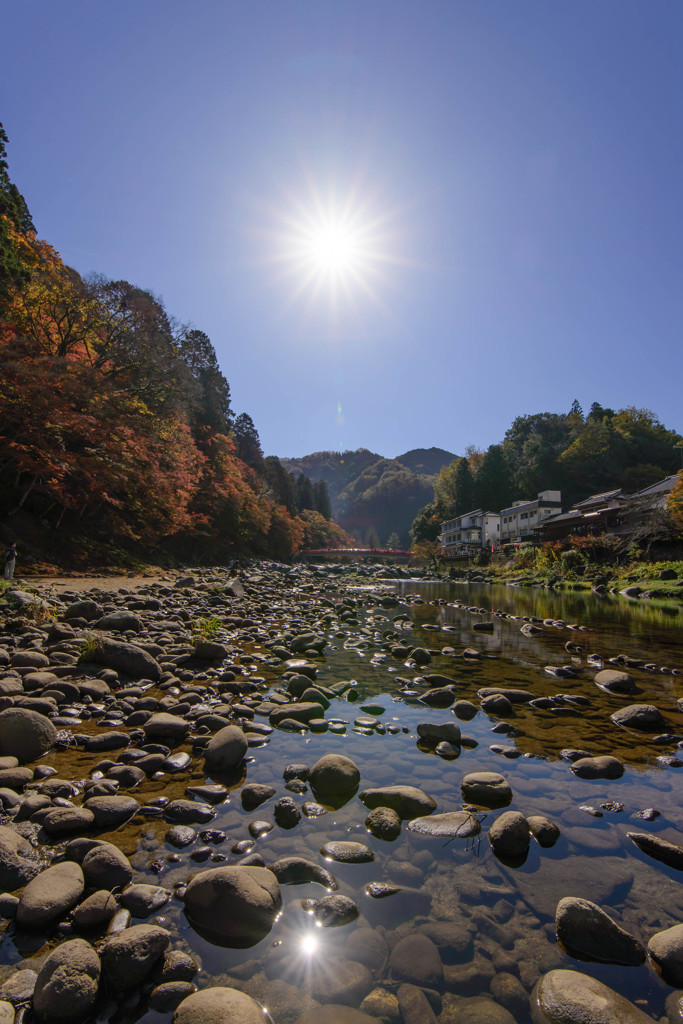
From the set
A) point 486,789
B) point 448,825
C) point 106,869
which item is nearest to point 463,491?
point 486,789

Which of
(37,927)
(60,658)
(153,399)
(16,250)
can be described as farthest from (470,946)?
(16,250)

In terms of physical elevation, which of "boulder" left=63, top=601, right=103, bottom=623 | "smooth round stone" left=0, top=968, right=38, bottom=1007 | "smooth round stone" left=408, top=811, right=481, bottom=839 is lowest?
"smooth round stone" left=408, top=811, right=481, bottom=839

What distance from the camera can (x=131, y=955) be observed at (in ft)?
7.17

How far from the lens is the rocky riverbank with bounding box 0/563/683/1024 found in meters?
2.20

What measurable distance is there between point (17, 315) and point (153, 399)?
7.88 meters

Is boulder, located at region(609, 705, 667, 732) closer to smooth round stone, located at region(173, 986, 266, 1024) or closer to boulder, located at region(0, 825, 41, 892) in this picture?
smooth round stone, located at region(173, 986, 266, 1024)

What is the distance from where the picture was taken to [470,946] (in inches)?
101

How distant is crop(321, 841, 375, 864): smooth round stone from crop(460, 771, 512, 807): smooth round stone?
129 cm

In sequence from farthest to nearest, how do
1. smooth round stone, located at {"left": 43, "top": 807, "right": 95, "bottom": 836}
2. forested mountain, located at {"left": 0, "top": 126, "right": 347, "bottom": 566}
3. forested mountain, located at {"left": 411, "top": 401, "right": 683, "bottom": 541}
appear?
forested mountain, located at {"left": 411, "top": 401, "right": 683, "bottom": 541}
forested mountain, located at {"left": 0, "top": 126, "right": 347, "bottom": 566}
smooth round stone, located at {"left": 43, "top": 807, "right": 95, "bottom": 836}

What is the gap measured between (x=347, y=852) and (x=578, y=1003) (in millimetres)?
1648

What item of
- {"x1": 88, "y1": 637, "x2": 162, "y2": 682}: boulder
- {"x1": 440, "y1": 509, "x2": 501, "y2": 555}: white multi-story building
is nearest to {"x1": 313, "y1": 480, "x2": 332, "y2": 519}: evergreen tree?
{"x1": 440, "y1": 509, "x2": 501, "y2": 555}: white multi-story building

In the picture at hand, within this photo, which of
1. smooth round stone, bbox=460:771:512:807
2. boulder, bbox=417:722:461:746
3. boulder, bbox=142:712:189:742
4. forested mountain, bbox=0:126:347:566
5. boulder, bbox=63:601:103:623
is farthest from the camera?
forested mountain, bbox=0:126:347:566

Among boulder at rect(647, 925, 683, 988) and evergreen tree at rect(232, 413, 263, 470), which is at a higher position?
evergreen tree at rect(232, 413, 263, 470)

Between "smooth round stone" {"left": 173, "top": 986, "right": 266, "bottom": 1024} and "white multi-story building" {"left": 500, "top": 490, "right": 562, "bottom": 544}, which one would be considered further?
"white multi-story building" {"left": 500, "top": 490, "right": 562, "bottom": 544}
